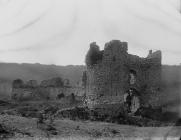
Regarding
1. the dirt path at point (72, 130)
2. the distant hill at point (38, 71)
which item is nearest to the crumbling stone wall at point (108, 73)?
the dirt path at point (72, 130)

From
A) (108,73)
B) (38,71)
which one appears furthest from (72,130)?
(38,71)

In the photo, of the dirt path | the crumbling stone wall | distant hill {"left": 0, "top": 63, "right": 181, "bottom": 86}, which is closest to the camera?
the dirt path

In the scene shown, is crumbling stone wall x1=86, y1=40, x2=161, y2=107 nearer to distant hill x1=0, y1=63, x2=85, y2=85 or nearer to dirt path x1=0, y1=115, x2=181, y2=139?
dirt path x1=0, y1=115, x2=181, y2=139

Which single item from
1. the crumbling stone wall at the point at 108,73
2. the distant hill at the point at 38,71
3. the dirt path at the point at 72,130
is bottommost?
the dirt path at the point at 72,130

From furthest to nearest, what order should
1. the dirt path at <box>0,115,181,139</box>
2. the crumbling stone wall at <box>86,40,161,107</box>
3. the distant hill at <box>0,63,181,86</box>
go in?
the distant hill at <box>0,63,181,86</box> → the crumbling stone wall at <box>86,40,161,107</box> → the dirt path at <box>0,115,181,139</box>

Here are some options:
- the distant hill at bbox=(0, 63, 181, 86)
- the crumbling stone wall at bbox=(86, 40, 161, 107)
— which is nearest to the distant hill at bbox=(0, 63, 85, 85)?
the distant hill at bbox=(0, 63, 181, 86)

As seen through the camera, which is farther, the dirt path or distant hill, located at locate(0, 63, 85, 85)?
distant hill, located at locate(0, 63, 85, 85)

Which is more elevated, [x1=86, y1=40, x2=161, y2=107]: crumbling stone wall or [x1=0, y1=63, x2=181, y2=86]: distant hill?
[x1=0, y1=63, x2=181, y2=86]: distant hill

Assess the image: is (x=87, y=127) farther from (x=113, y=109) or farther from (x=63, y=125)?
(x=113, y=109)

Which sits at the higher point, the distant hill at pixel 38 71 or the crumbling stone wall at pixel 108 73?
the distant hill at pixel 38 71

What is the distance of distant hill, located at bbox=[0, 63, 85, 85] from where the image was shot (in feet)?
258

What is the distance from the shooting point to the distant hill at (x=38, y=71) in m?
78.6

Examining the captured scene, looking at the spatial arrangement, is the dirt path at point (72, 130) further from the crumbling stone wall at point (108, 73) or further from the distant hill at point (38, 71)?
the distant hill at point (38, 71)

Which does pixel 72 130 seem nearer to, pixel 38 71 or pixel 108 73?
pixel 108 73
